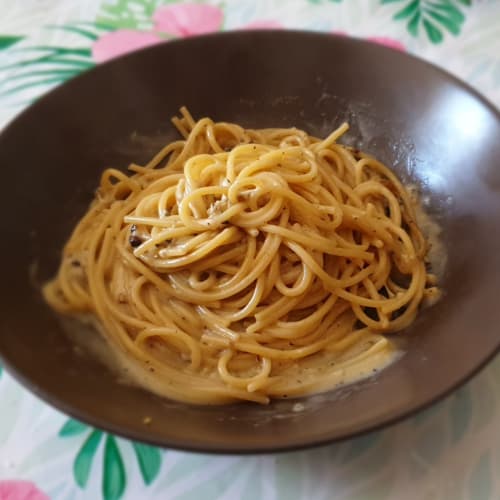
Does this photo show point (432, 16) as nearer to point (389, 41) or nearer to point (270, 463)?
point (389, 41)

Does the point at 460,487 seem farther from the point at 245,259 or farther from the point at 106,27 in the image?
the point at 106,27

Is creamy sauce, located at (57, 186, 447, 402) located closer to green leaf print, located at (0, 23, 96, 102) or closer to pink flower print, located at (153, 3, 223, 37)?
green leaf print, located at (0, 23, 96, 102)

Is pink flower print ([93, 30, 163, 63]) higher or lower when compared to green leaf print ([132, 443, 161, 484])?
higher

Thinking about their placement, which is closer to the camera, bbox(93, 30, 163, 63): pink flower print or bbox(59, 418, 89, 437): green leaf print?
bbox(59, 418, 89, 437): green leaf print

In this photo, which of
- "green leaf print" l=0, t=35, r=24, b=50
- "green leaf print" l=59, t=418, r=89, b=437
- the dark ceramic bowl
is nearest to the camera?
the dark ceramic bowl

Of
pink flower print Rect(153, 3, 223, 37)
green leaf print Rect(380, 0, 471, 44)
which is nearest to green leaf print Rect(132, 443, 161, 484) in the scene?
pink flower print Rect(153, 3, 223, 37)

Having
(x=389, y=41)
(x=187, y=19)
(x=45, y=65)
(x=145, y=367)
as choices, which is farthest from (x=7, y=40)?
(x=145, y=367)

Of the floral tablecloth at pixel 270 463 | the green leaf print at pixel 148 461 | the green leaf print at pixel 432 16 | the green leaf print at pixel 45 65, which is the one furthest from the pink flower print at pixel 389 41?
the green leaf print at pixel 148 461

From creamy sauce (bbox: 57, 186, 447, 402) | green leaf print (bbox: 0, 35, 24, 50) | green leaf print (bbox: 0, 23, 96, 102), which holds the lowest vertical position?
creamy sauce (bbox: 57, 186, 447, 402)
